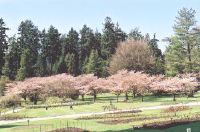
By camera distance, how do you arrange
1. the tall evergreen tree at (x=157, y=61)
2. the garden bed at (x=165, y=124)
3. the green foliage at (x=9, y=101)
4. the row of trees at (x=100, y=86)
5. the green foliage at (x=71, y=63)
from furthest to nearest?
the green foliage at (x=71, y=63)
the tall evergreen tree at (x=157, y=61)
the row of trees at (x=100, y=86)
the green foliage at (x=9, y=101)
the garden bed at (x=165, y=124)

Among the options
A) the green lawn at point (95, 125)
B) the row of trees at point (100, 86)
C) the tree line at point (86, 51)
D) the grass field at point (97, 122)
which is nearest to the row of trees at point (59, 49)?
the tree line at point (86, 51)

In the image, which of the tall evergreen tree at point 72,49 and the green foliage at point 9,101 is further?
the tall evergreen tree at point 72,49

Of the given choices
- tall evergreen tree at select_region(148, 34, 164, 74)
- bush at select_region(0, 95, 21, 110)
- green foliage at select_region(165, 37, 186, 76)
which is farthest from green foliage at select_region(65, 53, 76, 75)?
bush at select_region(0, 95, 21, 110)

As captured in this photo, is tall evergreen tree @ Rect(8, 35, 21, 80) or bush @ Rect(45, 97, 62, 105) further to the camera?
tall evergreen tree @ Rect(8, 35, 21, 80)

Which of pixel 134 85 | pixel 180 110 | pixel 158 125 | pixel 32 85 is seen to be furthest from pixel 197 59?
pixel 158 125

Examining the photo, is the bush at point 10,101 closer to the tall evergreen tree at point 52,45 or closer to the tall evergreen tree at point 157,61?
the tall evergreen tree at point 157,61

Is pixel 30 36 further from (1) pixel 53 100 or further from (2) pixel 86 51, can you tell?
(1) pixel 53 100

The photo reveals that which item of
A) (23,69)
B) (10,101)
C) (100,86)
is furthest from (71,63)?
(10,101)

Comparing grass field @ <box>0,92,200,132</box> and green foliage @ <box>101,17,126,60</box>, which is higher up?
green foliage @ <box>101,17,126,60</box>

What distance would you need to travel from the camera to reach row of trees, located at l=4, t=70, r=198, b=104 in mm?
76125

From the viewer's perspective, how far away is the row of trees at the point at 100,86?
2997 inches

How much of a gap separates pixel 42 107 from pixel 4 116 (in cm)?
997

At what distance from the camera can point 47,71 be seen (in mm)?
118500

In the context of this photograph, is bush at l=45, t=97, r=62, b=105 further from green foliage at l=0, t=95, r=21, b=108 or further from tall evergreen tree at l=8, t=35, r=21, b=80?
tall evergreen tree at l=8, t=35, r=21, b=80
